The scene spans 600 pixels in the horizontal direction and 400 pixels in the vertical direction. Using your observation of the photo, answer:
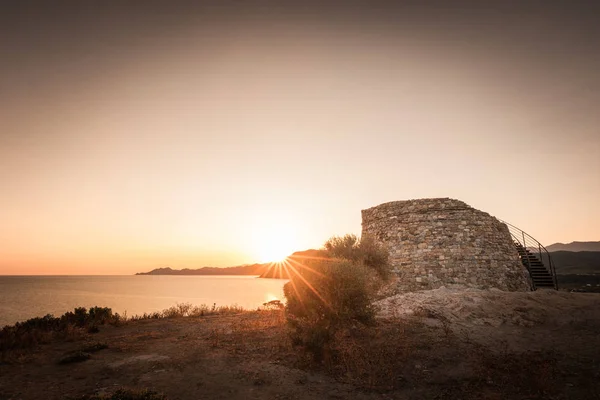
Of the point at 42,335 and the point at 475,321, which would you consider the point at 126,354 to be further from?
the point at 475,321

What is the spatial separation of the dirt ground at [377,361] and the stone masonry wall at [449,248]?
432 centimetres

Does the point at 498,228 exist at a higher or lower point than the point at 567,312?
higher

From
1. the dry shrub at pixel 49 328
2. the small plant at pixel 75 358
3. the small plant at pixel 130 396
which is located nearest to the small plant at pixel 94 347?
→ the small plant at pixel 75 358

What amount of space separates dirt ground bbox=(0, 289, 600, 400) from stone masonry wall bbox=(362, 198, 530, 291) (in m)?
4.32

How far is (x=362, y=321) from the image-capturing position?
10.6 m

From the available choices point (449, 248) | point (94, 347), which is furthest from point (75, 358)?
point (449, 248)

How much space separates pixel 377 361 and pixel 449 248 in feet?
37.7

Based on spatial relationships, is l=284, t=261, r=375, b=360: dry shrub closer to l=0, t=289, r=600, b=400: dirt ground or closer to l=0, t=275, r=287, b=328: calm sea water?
l=0, t=289, r=600, b=400: dirt ground

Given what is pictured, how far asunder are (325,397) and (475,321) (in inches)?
293

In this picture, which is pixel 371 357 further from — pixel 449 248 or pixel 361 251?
pixel 449 248

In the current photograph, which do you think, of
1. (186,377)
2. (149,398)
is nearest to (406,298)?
(186,377)

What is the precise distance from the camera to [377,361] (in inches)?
317

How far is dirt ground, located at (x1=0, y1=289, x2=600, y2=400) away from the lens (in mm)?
6691

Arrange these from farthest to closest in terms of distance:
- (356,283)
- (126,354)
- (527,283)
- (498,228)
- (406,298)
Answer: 1. (498,228)
2. (527,283)
3. (406,298)
4. (356,283)
5. (126,354)
